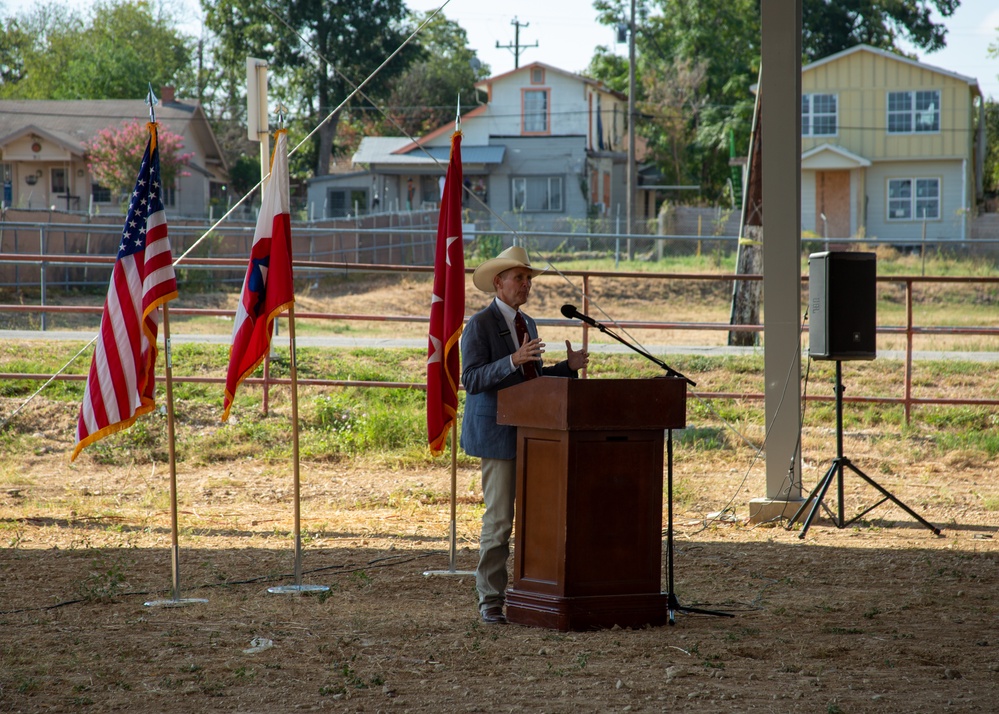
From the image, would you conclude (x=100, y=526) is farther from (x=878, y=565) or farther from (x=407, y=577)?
(x=878, y=565)

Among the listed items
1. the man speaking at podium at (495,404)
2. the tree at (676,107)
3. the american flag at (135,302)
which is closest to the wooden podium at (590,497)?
the man speaking at podium at (495,404)

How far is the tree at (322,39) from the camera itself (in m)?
45.1

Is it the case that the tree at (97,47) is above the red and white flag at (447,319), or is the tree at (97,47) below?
above

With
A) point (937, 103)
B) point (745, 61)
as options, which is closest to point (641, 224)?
point (937, 103)

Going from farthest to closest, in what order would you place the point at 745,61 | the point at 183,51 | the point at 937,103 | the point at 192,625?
the point at 183,51
the point at 745,61
the point at 937,103
the point at 192,625

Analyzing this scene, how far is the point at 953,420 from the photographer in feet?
38.2

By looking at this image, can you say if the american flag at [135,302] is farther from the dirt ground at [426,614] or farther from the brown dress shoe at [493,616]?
the brown dress shoe at [493,616]

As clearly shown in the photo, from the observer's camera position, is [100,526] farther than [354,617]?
Yes

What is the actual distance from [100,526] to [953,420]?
8716mm

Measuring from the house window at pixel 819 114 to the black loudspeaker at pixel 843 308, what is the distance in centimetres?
2873

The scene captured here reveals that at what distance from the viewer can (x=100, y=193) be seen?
123ft

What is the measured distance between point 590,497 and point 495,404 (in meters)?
0.68

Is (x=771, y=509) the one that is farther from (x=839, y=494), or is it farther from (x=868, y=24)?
(x=868, y=24)

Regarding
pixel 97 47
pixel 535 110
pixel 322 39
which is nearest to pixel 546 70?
pixel 535 110
